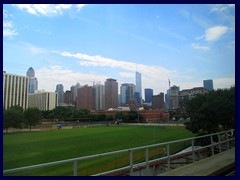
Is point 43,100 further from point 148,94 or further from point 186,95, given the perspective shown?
point 186,95

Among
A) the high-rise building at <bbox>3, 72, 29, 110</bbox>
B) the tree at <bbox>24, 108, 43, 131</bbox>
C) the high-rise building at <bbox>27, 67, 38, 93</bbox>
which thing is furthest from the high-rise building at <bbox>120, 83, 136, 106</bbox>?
the high-rise building at <bbox>3, 72, 29, 110</bbox>

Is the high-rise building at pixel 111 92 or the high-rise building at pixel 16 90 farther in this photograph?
the high-rise building at pixel 111 92

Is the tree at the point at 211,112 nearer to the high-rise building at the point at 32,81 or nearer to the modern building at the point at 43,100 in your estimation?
the modern building at the point at 43,100

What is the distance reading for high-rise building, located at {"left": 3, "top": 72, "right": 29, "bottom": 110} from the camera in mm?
4754

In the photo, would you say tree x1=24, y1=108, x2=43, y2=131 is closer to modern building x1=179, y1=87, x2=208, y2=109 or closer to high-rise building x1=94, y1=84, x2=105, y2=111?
high-rise building x1=94, y1=84, x2=105, y2=111

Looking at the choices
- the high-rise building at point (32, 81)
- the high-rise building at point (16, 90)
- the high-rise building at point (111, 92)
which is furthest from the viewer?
the high-rise building at point (111, 92)

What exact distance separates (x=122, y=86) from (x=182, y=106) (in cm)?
271

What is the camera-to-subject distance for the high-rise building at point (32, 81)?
5852 mm

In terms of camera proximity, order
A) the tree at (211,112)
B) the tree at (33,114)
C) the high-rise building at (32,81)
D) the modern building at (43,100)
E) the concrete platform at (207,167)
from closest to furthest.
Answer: the concrete platform at (207,167) → the high-rise building at (32,81) → the modern building at (43,100) → the tree at (33,114) → the tree at (211,112)

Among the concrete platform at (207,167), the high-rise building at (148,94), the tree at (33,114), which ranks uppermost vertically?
the high-rise building at (148,94)

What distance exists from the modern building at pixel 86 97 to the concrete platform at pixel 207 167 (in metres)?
5.54

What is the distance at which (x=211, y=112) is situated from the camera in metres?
9.15

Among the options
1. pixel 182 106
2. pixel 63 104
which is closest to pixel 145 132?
pixel 182 106

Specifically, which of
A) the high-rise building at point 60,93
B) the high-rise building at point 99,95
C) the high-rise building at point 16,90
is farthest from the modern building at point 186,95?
the high-rise building at point 16,90
